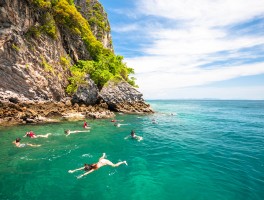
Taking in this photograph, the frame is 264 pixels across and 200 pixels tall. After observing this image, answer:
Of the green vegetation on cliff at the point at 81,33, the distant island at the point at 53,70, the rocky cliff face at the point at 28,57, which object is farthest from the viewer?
the green vegetation on cliff at the point at 81,33

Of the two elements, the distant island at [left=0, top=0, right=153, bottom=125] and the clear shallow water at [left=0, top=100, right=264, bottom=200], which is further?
the distant island at [left=0, top=0, right=153, bottom=125]

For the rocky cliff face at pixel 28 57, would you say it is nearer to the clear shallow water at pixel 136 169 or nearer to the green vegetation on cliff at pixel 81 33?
the green vegetation on cliff at pixel 81 33

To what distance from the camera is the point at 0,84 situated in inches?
1038

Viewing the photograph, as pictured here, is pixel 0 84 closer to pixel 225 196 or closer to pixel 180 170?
pixel 180 170

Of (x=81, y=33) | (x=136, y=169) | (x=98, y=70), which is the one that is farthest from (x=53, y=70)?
(x=136, y=169)

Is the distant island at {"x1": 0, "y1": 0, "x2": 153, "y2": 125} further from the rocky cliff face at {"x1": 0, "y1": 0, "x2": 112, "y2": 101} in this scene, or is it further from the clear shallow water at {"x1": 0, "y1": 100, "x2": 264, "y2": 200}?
the clear shallow water at {"x1": 0, "y1": 100, "x2": 264, "y2": 200}

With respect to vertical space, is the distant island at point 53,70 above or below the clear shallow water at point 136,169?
above

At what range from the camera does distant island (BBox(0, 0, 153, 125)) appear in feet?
89.4

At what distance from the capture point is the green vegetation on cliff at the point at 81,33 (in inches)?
1345

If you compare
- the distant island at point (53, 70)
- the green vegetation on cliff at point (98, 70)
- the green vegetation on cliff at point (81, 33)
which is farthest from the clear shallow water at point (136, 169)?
the green vegetation on cliff at point (81, 33)

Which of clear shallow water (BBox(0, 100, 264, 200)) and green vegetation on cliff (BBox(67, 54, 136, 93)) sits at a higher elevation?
green vegetation on cliff (BBox(67, 54, 136, 93))

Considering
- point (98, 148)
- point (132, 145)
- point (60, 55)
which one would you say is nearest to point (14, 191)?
point (98, 148)

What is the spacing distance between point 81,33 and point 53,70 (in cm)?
1579

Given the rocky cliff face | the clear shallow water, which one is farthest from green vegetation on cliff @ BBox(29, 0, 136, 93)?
the clear shallow water
